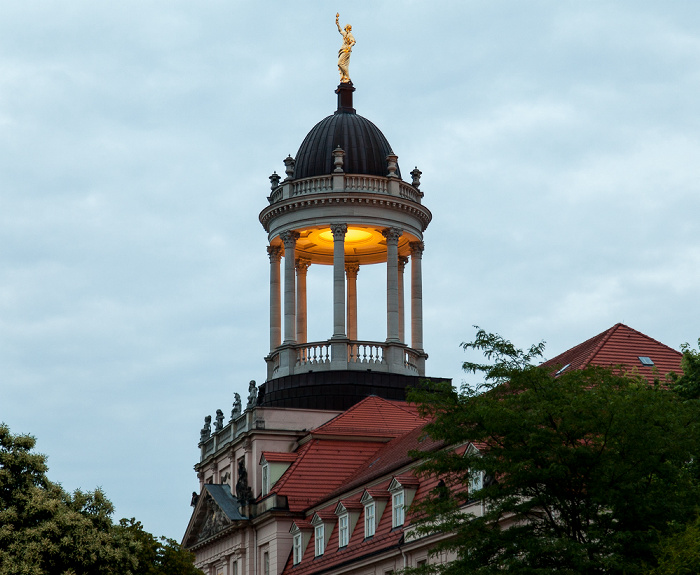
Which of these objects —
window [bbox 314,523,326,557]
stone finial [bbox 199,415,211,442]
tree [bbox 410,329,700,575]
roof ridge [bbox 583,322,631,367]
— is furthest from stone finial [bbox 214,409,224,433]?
tree [bbox 410,329,700,575]

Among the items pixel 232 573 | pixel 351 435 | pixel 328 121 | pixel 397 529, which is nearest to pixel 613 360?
pixel 397 529

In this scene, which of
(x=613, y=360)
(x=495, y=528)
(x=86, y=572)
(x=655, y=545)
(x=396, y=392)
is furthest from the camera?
(x=396, y=392)

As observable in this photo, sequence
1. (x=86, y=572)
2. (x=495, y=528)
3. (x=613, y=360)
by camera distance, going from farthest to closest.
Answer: (x=613, y=360), (x=86, y=572), (x=495, y=528)

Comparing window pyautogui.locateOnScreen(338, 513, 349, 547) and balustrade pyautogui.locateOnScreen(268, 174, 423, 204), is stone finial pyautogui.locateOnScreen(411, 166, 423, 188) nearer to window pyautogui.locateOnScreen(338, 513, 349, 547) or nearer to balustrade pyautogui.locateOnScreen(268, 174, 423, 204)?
balustrade pyautogui.locateOnScreen(268, 174, 423, 204)

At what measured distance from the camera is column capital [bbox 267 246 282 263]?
84312 millimetres

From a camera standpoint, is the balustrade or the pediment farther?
the balustrade

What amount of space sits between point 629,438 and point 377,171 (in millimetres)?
48536

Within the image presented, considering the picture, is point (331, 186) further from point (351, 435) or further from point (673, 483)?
point (673, 483)

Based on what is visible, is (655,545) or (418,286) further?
(418,286)

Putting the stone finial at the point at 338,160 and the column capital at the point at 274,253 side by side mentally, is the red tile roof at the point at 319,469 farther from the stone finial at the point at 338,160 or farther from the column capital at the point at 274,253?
the stone finial at the point at 338,160

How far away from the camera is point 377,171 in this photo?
82188 mm

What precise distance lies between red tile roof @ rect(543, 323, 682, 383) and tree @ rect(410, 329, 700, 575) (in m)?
16.3

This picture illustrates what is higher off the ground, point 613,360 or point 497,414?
point 613,360

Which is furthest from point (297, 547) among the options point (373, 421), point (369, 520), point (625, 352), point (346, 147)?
point (346, 147)
